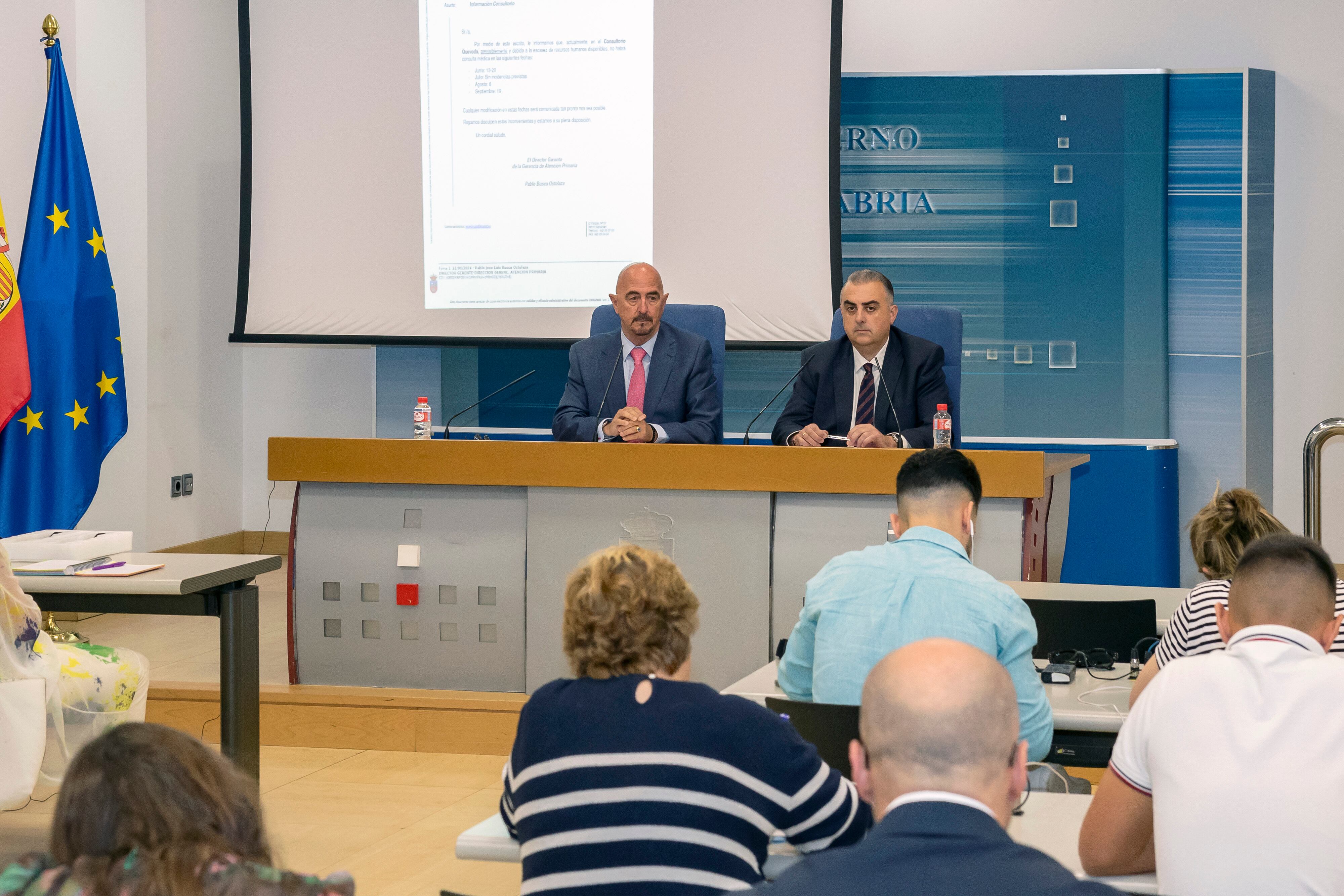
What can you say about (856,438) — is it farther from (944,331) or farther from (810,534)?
(944,331)

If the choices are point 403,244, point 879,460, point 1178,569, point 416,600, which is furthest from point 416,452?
point 1178,569

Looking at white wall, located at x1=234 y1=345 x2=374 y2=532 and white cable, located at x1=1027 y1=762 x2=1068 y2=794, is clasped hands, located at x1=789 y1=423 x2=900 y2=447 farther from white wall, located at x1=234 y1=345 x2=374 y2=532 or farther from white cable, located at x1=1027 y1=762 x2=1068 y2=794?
white wall, located at x1=234 y1=345 x2=374 y2=532

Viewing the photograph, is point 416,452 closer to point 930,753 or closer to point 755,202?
point 755,202

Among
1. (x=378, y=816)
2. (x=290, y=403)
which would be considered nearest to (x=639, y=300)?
(x=378, y=816)

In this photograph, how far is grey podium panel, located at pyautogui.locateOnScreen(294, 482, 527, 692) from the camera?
12.5 feet

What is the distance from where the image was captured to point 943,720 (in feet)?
3.50

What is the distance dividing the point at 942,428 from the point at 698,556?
88 centimetres

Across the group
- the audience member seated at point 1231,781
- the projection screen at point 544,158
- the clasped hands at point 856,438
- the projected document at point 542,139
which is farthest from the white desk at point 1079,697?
the projected document at point 542,139

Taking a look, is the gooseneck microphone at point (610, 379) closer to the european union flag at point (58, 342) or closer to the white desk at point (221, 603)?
the white desk at point (221, 603)

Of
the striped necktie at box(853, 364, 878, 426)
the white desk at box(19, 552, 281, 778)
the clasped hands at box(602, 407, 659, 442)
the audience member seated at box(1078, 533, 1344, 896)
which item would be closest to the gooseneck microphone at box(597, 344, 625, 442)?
the clasped hands at box(602, 407, 659, 442)

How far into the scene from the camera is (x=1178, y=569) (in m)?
5.88

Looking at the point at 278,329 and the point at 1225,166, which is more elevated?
the point at 1225,166

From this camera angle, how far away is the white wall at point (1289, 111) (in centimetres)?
616

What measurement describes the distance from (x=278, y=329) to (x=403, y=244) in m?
0.75
